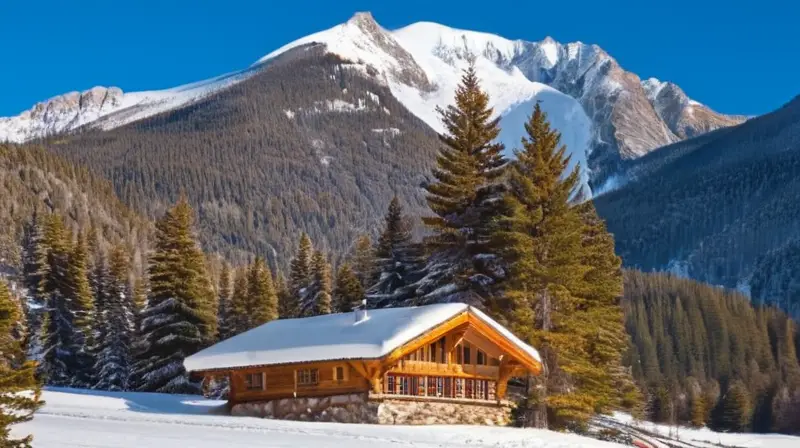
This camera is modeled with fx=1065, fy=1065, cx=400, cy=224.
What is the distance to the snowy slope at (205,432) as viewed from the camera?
23.3 meters

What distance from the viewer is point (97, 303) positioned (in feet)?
234

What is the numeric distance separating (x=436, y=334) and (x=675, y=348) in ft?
452

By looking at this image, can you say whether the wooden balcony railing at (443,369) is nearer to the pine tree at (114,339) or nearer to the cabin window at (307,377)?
the cabin window at (307,377)

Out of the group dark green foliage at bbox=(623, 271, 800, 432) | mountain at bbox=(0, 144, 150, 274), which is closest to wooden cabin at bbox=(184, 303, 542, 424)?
dark green foliage at bbox=(623, 271, 800, 432)

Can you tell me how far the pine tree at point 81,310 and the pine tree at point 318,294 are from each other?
1371 cm

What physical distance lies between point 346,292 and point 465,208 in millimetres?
18749

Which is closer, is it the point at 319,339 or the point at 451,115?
the point at 319,339

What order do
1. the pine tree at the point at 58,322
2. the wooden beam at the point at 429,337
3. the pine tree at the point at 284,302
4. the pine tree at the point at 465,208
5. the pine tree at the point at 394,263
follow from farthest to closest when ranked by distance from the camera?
the pine tree at the point at 284,302 < the pine tree at the point at 58,322 < the pine tree at the point at 394,263 < the pine tree at the point at 465,208 < the wooden beam at the point at 429,337

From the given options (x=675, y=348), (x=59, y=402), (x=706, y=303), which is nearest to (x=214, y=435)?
(x=59, y=402)

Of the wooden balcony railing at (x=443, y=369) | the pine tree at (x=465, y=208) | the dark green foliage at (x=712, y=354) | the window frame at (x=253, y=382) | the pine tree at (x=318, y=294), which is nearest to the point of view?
the wooden balcony railing at (x=443, y=369)

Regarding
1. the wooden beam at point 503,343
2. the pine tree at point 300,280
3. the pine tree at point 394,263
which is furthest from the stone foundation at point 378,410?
the pine tree at point 300,280

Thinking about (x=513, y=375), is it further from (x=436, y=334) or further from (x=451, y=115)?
(x=451, y=115)

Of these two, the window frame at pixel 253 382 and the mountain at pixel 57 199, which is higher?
the mountain at pixel 57 199

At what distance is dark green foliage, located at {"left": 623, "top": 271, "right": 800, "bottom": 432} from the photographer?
12912 cm
